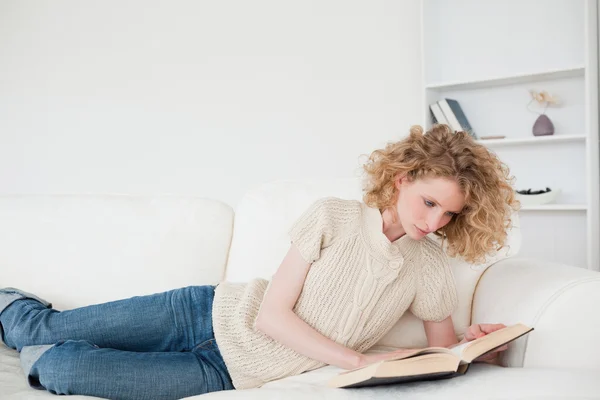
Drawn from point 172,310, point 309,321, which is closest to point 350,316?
point 309,321

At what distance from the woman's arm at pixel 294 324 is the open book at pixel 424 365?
0.69 feet

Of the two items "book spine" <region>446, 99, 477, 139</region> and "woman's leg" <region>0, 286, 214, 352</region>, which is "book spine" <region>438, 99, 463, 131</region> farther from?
"woman's leg" <region>0, 286, 214, 352</region>

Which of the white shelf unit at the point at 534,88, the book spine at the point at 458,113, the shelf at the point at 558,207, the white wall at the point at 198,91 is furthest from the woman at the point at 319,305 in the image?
the white wall at the point at 198,91

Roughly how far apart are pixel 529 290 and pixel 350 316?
0.40 m

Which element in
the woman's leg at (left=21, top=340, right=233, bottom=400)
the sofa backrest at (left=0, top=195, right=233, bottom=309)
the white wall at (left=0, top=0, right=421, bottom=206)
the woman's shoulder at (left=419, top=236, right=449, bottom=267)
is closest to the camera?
the woman's leg at (left=21, top=340, right=233, bottom=400)

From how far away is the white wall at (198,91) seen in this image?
11.6 feet

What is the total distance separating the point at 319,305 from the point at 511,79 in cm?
211

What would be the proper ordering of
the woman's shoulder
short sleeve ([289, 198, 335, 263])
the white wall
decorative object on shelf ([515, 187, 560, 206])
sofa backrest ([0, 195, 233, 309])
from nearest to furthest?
1. short sleeve ([289, 198, 335, 263])
2. the woman's shoulder
3. sofa backrest ([0, 195, 233, 309])
4. decorative object on shelf ([515, 187, 560, 206])
5. the white wall

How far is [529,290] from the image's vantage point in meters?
1.33

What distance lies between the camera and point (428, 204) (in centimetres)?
135

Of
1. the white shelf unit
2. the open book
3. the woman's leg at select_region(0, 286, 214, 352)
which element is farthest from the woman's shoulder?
the white shelf unit

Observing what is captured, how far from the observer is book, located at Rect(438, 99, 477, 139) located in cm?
317

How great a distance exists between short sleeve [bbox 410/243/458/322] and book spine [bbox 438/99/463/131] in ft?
5.90

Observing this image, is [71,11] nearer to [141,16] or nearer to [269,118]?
[141,16]
